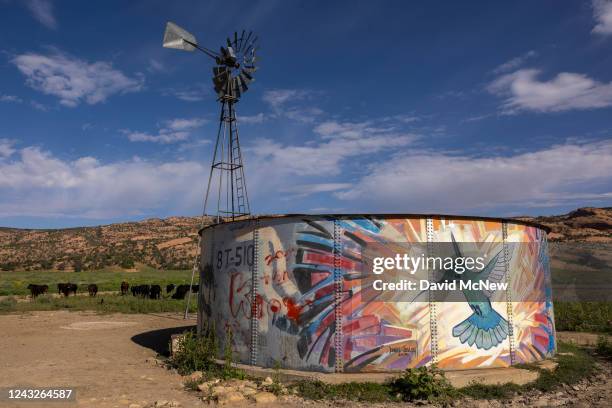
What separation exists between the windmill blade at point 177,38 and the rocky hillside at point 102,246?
4694cm

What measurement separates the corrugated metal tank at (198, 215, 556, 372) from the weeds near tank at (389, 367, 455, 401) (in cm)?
47

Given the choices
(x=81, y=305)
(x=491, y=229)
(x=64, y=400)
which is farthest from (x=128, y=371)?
(x=81, y=305)

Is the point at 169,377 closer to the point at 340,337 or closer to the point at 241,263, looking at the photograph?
the point at 241,263

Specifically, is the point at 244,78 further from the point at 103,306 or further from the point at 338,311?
the point at 103,306

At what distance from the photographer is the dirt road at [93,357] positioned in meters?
8.91

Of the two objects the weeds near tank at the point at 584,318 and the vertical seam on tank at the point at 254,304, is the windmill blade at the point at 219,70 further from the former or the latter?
the weeds near tank at the point at 584,318

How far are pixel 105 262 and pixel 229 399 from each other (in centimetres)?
6073

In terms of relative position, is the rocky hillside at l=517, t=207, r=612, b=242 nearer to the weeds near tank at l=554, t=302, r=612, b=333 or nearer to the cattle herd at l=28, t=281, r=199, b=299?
the weeds near tank at l=554, t=302, r=612, b=333

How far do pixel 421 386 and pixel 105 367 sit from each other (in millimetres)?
7513

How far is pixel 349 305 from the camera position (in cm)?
929

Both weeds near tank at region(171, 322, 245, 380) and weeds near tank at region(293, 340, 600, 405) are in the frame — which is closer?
weeds near tank at region(293, 340, 600, 405)

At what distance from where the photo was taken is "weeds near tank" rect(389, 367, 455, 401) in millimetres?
8289

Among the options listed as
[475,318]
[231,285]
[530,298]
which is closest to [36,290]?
[231,285]

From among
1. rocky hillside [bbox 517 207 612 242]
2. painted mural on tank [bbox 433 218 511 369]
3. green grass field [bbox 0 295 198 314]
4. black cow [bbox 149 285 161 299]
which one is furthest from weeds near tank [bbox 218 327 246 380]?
rocky hillside [bbox 517 207 612 242]
